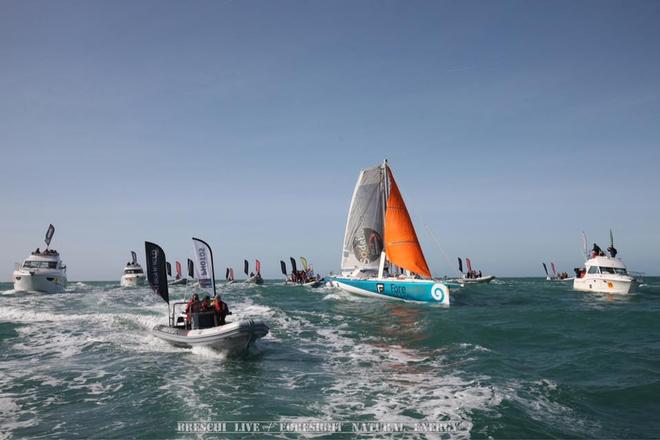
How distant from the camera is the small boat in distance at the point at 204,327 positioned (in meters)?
14.9

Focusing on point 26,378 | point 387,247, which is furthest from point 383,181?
point 26,378

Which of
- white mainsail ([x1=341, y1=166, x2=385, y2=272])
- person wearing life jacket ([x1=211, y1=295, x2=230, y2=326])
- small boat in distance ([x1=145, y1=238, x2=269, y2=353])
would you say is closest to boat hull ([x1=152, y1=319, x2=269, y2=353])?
small boat in distance ([x1=145, y1=238, x2=269, y2=353])

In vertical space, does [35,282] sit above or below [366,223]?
below

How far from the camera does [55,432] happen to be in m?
9.01

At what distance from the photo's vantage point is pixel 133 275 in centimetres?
7131

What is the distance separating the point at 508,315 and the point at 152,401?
20.9m

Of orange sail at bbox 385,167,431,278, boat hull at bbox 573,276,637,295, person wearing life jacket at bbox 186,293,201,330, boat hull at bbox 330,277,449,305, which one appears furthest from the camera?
boat hull at bbox 573,276,637,295

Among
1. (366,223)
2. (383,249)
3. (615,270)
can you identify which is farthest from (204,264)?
(615,270)

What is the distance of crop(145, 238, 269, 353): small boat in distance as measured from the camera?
14945 mm

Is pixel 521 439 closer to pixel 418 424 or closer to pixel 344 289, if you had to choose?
pixel 418 424

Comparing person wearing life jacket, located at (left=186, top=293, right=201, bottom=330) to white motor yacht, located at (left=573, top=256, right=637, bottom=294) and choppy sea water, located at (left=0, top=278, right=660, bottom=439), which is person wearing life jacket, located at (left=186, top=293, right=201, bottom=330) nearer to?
choppy sea water, located at (left=0, top=278, right=660, bottom=439)

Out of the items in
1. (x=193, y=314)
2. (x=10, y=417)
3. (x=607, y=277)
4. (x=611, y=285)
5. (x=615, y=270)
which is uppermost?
(x=193, y=314)

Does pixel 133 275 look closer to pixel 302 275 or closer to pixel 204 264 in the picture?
pixel 302 275

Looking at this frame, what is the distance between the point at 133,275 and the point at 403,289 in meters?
56.1
